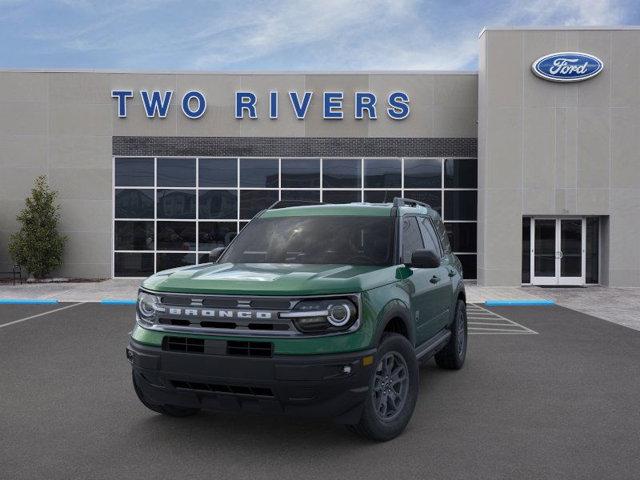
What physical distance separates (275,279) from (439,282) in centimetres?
252

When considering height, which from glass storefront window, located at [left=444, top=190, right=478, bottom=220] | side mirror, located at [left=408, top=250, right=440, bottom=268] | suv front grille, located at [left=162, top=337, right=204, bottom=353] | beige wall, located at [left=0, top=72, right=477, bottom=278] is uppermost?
beige wall, located at [left=0, top=72, right=477, bottom=278]

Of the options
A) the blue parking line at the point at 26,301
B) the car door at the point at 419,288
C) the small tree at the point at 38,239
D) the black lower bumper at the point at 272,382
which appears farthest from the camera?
the small tree at the point at 38,239

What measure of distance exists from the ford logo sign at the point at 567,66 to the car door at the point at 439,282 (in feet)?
45.3

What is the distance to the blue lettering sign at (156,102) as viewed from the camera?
20047 millimetres

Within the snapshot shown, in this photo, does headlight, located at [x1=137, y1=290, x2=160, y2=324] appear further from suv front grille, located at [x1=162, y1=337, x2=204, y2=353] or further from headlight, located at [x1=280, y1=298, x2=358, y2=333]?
headlight, located at [x1=280, y1=298, x2=358, y2=333]

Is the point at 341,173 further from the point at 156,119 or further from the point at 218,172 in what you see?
the point at 156,119

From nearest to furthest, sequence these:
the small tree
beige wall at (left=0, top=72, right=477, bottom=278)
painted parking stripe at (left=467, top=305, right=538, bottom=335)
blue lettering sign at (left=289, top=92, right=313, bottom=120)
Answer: painted parking stripe at (left=467, top=305, right=538, bottom=335) < the small tree < blue lettering sign at (left=289, top=92, right=313, bottom=120) < beige wall at (left=0, top=72, right=477, bottom=278)

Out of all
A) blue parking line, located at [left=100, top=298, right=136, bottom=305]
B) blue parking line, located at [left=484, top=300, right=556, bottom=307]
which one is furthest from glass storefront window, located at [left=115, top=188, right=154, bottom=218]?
blue parking line, located at [left=484, top=300, right=556, bottom=307]

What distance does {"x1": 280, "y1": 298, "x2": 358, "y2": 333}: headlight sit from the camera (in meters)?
4.20

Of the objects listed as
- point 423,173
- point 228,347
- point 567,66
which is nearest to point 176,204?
point 423,173

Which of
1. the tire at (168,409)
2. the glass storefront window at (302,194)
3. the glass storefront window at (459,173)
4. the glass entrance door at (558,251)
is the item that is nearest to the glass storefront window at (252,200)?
the glass storefront window at (302,194)

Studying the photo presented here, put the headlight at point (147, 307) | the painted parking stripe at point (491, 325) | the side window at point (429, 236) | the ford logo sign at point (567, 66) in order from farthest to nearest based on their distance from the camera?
the ford logo sign at point (567, 66), the painted parking stripe at point (491, 325), the side window at point (429, 236), the headlight at point (147, 307)

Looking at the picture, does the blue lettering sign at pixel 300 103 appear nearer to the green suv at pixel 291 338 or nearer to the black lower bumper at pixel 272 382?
the green suv at pixel 291 338

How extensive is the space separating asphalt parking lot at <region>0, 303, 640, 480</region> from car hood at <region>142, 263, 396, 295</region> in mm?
1224
